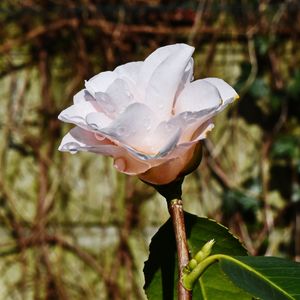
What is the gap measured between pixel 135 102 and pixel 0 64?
6.36ft

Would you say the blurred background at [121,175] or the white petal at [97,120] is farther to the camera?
the blurred background at [121,175]

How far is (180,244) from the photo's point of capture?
469 millimetres

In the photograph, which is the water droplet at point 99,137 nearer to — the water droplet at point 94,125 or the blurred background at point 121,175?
the water droplet at point 94,125

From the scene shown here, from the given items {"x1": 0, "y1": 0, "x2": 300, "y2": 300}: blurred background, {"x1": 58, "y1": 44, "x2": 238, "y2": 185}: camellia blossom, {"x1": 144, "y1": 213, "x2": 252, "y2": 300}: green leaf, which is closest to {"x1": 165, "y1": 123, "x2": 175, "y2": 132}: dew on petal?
{"x1": 58, "y1": 44, "x2": 238, "y2": 185}: camellia blossom

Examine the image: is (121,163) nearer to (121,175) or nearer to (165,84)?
(165,84)

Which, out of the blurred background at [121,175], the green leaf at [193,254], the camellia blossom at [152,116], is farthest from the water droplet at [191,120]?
the blurred background at [121,175]

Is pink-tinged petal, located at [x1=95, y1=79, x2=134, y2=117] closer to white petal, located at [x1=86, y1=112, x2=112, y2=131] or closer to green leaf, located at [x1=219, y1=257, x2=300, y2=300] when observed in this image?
white petal, located at [x1=86, y1=112, x2=112, y2=131]

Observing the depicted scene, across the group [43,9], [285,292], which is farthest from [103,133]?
[43,9]

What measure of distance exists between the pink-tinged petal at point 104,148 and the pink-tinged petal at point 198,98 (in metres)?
0.04

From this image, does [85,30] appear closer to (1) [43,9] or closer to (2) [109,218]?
(1) [43,9]

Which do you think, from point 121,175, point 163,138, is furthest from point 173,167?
point 121,175

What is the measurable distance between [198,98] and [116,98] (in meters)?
0.05

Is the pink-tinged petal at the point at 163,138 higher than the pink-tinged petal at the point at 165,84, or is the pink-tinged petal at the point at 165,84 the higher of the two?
the pink-tinged petal at the point at 165,84

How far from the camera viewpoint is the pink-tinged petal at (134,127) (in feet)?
1.51
